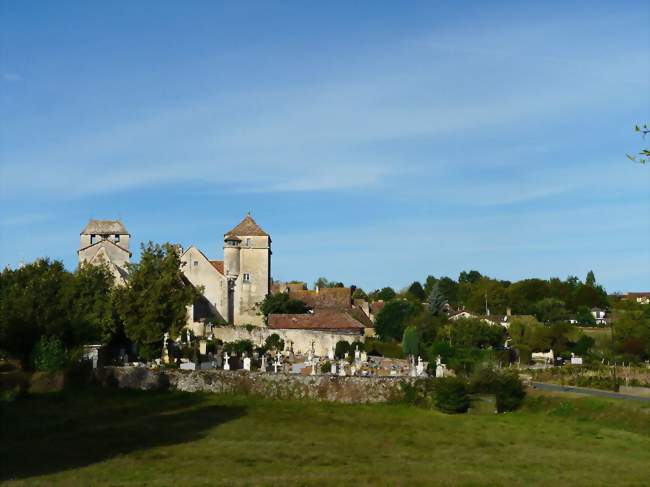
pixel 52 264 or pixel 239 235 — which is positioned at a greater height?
pixel 239 235

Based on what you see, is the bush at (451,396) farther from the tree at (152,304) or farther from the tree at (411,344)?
the tree at (411,344)

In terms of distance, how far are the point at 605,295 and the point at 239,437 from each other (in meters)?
116

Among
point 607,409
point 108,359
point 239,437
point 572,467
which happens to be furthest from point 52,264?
point 572,467

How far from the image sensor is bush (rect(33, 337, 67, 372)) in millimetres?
37250

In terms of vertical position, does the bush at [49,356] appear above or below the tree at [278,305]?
below

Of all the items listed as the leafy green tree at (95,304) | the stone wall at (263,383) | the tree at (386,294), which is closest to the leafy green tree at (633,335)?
the stone wall at (263,383)

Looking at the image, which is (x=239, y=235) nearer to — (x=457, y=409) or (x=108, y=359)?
(x=108, y=359)

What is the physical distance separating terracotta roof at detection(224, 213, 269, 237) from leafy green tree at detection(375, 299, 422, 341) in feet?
44.1

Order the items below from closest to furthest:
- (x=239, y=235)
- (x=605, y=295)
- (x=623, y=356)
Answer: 1. (x=623, y=356)
2. (x=239, y=235)
3. (x=605, y=295)

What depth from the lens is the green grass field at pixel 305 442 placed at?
20.6 m

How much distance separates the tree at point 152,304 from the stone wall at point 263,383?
9.61 metres

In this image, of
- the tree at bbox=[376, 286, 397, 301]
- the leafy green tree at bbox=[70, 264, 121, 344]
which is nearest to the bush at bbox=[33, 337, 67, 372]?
the leafy green tree at bbox=[70, 264, 121, 344]

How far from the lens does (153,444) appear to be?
24.8 m

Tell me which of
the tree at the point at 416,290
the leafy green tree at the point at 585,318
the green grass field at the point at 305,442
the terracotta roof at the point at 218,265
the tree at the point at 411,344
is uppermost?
the tree at the point at 416,290
